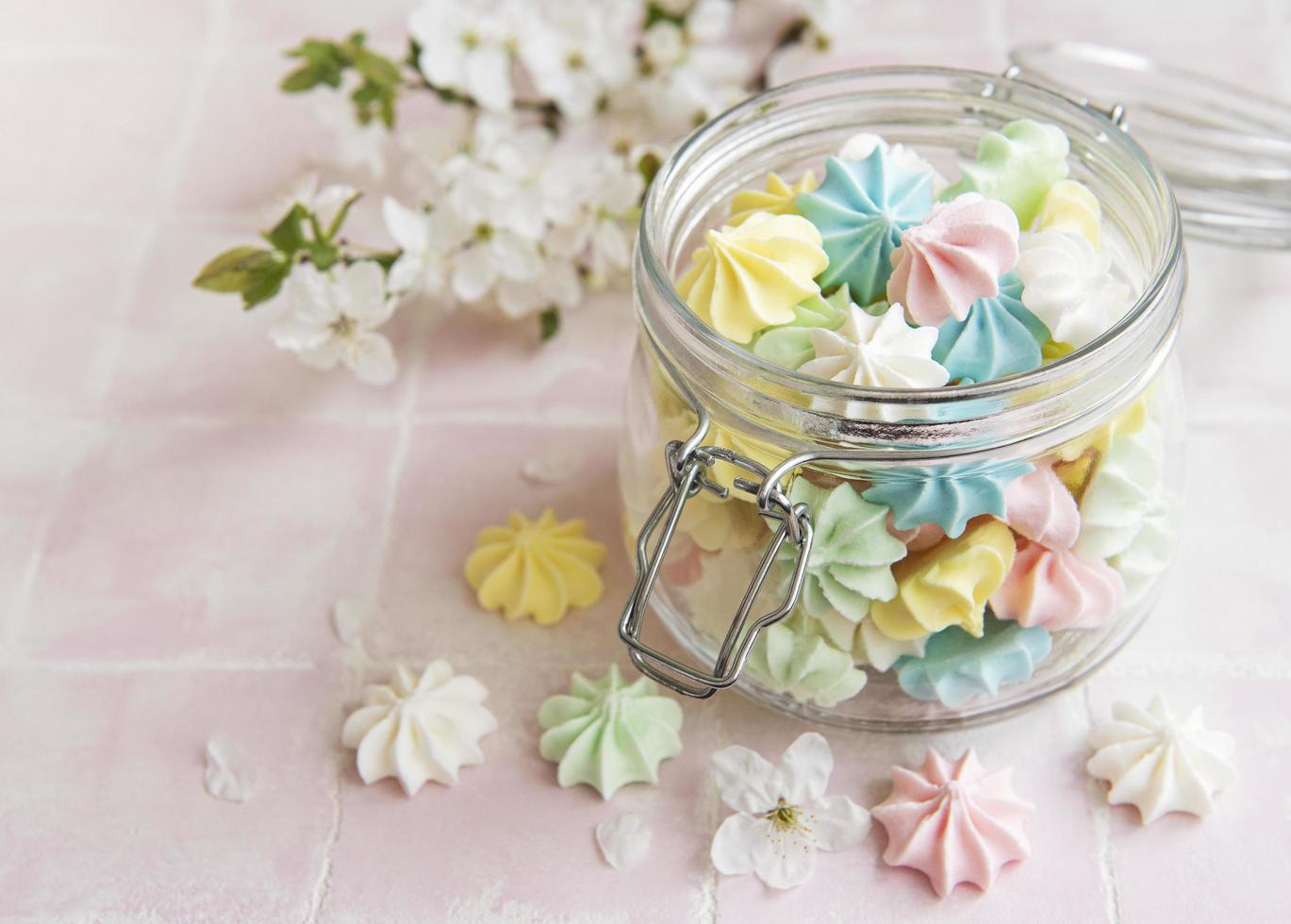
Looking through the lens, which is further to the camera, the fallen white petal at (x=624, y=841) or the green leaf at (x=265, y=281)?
the green leaf at (x=265, y=281)

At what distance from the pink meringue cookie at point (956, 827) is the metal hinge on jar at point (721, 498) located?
4.8 inches

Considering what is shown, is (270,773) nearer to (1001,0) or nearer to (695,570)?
(695,570)

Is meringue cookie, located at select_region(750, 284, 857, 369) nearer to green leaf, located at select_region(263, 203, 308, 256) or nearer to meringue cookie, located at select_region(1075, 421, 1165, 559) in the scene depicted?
meringue cookie, located at select_region(1075, 421, 1165, 559)

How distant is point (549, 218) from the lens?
2.71 feet

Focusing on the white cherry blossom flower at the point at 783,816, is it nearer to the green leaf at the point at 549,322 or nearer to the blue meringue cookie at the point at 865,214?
the blue meringue cookie at the point at 865,214

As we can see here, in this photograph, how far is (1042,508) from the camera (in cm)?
58

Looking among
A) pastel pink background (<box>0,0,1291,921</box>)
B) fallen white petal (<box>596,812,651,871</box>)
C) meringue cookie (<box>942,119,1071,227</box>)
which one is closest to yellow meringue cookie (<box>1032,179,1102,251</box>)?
meringue cookie (<box>942,119,1071,227</box>)

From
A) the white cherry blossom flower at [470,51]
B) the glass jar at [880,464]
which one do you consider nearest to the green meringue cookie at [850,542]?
the glass jar at [880,464]

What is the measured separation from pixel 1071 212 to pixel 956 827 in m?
0.28

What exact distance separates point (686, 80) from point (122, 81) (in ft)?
1.60

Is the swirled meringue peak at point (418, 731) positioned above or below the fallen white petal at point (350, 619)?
above

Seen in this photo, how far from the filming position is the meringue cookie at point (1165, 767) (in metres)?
0.63

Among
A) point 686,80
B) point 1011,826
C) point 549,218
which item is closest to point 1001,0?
point 686,80

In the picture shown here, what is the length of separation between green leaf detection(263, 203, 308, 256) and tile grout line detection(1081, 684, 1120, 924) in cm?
52
